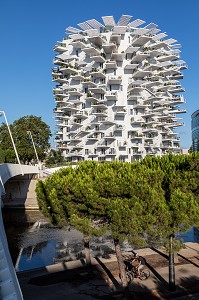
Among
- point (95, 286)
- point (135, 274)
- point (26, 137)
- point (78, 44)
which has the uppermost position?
point (78, 44)

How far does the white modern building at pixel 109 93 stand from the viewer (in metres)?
81.4

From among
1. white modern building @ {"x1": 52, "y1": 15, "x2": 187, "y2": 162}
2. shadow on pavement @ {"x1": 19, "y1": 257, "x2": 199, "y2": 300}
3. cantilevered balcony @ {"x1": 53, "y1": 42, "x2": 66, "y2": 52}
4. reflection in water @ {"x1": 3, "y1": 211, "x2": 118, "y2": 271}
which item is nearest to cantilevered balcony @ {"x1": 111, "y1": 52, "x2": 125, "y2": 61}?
white modern building @ {"x1": 52, "y1": 15, "x2": 187, "y2": 162}

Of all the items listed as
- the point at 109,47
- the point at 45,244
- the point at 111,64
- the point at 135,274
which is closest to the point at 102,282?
the point at 135,274

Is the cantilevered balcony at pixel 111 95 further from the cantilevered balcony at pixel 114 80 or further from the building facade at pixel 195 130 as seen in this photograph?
the building facade at pixel 195 130

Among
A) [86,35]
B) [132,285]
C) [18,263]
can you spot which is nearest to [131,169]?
[132,285]

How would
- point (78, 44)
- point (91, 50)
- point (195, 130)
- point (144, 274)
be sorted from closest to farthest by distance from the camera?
1. point (144, 274)
2. point (91, 50)
3. point (78, 44)
4. point (195, 130)

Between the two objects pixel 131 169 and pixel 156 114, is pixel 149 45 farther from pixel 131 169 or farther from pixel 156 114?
pixel 131 169

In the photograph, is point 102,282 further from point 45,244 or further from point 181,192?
point 45,244

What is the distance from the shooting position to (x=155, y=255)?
25.1 meters

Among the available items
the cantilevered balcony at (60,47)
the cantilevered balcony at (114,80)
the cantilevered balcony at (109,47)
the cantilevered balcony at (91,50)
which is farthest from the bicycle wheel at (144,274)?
the cantilevered balcony at (60,47)

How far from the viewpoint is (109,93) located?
8150 centimetres

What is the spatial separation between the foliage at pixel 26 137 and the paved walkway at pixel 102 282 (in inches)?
2298

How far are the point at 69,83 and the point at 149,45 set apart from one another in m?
23.6

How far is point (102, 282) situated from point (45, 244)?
1676cm
